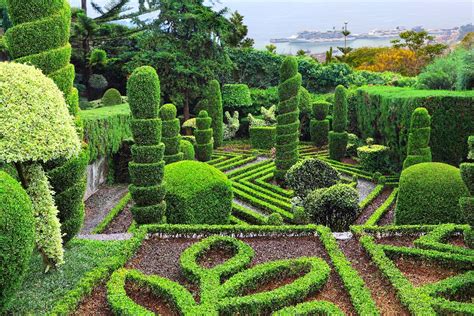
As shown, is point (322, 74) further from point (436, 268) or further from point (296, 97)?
point (436, 268)

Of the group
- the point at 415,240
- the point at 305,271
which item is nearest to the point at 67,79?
the point at 305,271

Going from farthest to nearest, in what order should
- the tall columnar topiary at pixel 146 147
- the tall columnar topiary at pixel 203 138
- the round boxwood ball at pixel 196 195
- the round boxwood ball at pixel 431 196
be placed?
the tall columnar topiary at pixel 203 138 < the round boxwood ball at pixel 196 195 < the round boxwood ball at pixel 431 196 < the tall columnar topiary at pixel 146 147

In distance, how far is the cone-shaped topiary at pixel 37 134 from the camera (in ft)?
22.2

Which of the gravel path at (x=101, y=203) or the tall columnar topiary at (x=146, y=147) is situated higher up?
the tall columnar topiary at (x=146, y=147)

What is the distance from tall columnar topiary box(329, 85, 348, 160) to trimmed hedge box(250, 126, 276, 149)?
170 inches

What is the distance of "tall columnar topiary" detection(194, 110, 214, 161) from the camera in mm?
21781

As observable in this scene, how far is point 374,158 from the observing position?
1916 cm

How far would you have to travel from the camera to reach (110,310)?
6.53m

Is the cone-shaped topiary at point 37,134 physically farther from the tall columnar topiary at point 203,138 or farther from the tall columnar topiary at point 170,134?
the tall columnar topiary at point 203,138

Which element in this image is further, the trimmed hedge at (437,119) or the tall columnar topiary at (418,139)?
the trimmed hedge at (437,119)

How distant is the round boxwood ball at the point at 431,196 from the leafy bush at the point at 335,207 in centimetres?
127

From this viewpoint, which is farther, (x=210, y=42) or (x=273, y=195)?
(x=210, y=42)

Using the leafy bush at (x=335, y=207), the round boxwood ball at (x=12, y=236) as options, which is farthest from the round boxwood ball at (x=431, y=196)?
the round boxwood ball at (x=12, y=236)

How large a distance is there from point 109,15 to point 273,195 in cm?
1724
